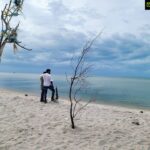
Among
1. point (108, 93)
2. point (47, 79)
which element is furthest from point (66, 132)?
point (108, 93)

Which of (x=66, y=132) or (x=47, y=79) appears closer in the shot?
(x=66, y=132)

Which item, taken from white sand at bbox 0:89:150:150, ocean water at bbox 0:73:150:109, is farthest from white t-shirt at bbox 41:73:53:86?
white sand at bbox 0:89:150:150

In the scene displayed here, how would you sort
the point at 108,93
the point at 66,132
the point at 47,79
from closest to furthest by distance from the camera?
1. the point at 66,132
2. the point at 47,79
3. the point at 108,93

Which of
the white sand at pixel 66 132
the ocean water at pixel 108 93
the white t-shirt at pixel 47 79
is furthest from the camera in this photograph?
the ocean water at pixel 108 93

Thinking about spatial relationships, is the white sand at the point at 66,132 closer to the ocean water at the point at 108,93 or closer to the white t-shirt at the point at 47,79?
the ocean water at the point at 108,93

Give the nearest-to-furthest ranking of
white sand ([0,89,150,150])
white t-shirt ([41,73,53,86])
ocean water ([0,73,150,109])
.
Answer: white sand ([0,89,150,150]), white t-shirt ([41,73,53,86]), ocean water ([0,73,150,109])

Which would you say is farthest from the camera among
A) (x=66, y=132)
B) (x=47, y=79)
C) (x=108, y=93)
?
(x=108, y=93)

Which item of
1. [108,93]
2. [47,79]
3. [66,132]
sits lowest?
[66,132]

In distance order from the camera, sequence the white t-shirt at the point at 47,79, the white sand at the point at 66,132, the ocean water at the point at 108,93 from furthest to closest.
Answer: the ocean water at the point at 108,93 → the white t-shirt at the point at 47,79 → the white sand at the point at 66,132

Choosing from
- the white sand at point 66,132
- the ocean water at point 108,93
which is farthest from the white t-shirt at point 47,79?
the white sand at point 66,132

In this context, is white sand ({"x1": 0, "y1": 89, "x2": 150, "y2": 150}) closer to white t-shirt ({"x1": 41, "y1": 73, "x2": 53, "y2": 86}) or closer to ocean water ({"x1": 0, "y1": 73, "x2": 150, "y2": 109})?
ocean water ({"x1": 0, "y1": 73, "x2": 150, "y2": 109})

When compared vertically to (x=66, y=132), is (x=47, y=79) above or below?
above

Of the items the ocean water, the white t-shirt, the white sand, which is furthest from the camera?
the ocean water

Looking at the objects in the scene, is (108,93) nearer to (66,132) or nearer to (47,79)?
(47,79)
